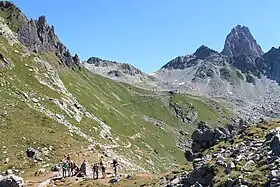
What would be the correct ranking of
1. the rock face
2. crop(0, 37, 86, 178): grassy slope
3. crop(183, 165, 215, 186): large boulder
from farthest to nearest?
1. crop(0, 37, 86, 178): grassy slope
2. crop(183, 165, 215, 186): large boulder
3. the rock face

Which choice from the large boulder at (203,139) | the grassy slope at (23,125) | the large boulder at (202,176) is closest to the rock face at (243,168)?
the large boulder at (202,176)

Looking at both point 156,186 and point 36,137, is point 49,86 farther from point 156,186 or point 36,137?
point 156,186

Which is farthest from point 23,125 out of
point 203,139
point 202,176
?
point 202,176

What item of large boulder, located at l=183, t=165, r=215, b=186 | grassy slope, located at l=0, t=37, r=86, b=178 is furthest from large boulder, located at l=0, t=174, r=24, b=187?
grassy slope, located at l=0, t=37, r=86, b=178

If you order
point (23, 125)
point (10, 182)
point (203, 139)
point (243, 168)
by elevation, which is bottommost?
point (243, 168)

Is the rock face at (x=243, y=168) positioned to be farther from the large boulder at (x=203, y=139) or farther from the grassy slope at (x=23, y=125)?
the grassy slope at (x=23, y=125)

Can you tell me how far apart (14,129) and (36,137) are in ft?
21.0

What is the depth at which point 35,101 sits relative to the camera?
433ft

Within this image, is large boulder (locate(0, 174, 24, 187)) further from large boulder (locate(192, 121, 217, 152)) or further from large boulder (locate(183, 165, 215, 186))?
large boulder (locate(192, 121, 217, 152))

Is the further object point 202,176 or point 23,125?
point 23,125

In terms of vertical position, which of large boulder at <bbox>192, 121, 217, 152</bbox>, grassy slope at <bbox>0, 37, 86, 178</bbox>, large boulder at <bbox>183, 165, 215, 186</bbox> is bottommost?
large boulder at <bbox>183, 165, 215, 186</bbox>

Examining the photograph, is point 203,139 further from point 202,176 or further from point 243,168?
point 243,168

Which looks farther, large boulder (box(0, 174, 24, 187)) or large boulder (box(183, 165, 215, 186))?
large boulder (box(0, 174, 24, 187))

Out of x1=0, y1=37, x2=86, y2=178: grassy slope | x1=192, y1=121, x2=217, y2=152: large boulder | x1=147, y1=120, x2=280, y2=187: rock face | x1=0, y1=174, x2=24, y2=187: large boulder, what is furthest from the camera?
x1=0, y1=37, x2=86, y2=178: grassy slope
